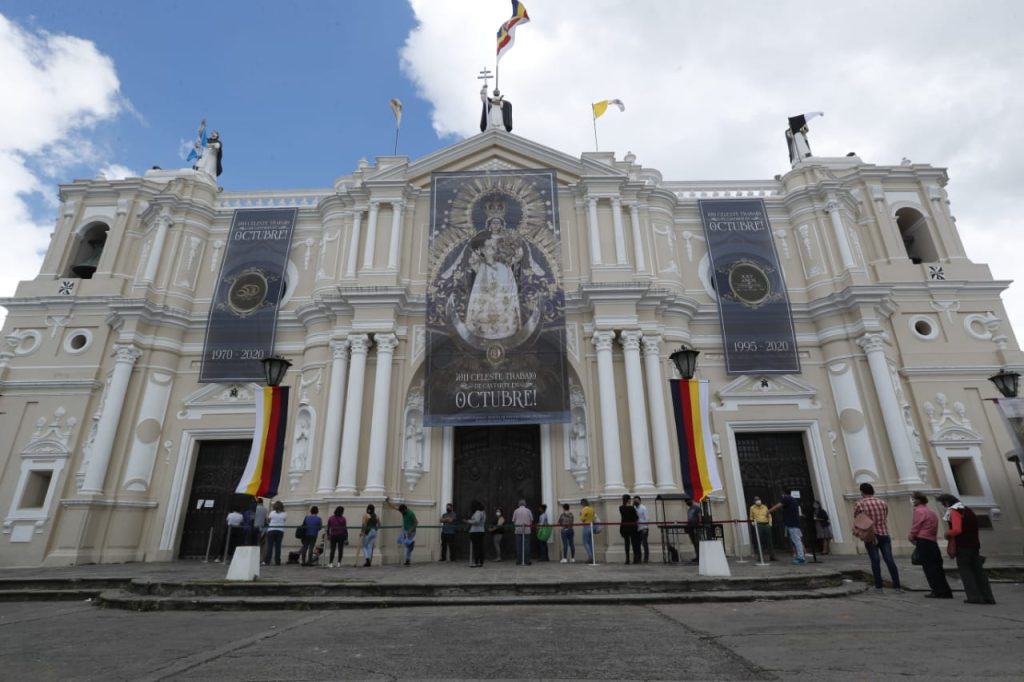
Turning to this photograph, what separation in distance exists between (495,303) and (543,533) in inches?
246

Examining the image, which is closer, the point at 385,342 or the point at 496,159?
the point at 385,342

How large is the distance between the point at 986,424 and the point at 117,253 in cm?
2667

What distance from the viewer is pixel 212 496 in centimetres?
1541

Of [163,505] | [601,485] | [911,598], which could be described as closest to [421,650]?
[911,598]

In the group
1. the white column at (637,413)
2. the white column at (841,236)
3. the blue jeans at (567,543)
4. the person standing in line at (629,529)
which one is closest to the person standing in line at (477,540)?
the blue jeans at (567,543)

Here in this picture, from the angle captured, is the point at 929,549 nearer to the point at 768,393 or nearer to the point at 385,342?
the point at 768,393

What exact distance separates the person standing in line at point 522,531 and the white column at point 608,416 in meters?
2.26

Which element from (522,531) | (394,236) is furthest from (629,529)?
(394,236)

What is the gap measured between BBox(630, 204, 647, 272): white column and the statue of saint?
6.05 m

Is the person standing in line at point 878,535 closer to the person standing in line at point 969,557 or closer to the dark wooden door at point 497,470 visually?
the person standing in line at point 969,557

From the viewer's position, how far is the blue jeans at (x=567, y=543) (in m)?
12.8

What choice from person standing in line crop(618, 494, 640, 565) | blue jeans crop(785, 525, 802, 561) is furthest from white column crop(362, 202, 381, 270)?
blue jeans crop(785, 525, 802, 561)

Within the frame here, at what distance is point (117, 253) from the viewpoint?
17.8 metres

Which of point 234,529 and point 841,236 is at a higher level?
point 841,236
